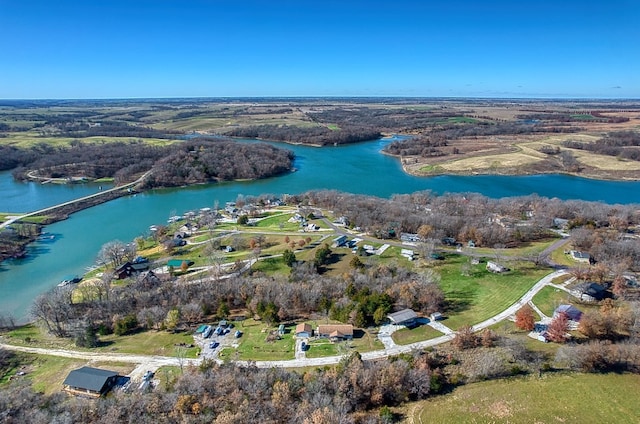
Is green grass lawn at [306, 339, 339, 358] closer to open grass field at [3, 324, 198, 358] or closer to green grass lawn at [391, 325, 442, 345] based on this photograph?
green grass lawn at [391, 325, 442, 345]

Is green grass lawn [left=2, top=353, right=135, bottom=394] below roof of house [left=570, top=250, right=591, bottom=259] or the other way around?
below

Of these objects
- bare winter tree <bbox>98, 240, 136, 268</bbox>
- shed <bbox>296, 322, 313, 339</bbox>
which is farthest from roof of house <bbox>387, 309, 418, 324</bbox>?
bare winter tree <bbox>98, 240, 136, 268</bbox>

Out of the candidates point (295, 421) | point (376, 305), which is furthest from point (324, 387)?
point (376, 305)

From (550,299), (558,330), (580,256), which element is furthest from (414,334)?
(580,256)

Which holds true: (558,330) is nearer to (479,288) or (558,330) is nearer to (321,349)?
(479,288)

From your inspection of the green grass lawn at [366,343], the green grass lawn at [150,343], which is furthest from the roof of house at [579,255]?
the green grass lawn at [150,343]

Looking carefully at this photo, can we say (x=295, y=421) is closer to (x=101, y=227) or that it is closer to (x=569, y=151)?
(x=101, y=227)
